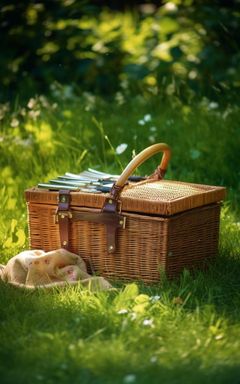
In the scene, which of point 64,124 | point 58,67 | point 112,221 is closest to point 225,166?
point 64,124

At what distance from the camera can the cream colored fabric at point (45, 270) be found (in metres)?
3.63

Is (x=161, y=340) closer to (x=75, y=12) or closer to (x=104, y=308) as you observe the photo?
(x=104, y=308)

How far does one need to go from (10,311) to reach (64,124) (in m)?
2.76

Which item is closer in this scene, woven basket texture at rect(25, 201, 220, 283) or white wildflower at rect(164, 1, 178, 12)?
woven basket texture at rect(25, 201, 220, 283)

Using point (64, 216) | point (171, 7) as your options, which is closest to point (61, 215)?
point (64, 216)

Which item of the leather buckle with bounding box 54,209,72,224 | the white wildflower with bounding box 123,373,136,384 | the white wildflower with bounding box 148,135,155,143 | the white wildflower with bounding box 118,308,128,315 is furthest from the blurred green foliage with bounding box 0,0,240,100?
the white wildflower with bounding box 123,373,136,384

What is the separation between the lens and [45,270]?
368 centimetres

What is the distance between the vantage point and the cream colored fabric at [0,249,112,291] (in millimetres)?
3633

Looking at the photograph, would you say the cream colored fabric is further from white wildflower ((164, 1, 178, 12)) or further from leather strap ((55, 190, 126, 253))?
white wildflower ((164, 1, 178, 12))

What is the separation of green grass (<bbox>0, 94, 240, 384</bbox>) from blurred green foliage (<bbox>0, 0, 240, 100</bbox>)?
5.09 ft

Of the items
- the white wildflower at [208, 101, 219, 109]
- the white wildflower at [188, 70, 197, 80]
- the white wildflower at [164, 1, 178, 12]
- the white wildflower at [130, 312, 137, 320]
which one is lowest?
the white wildflower at [188, 70, 197, 80]

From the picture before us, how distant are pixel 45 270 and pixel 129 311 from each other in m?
0.64

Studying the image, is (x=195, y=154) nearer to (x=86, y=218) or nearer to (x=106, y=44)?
(x=86, y=218)

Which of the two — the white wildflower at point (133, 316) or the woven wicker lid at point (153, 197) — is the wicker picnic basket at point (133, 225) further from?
the white wildflower at point (133, 316)
